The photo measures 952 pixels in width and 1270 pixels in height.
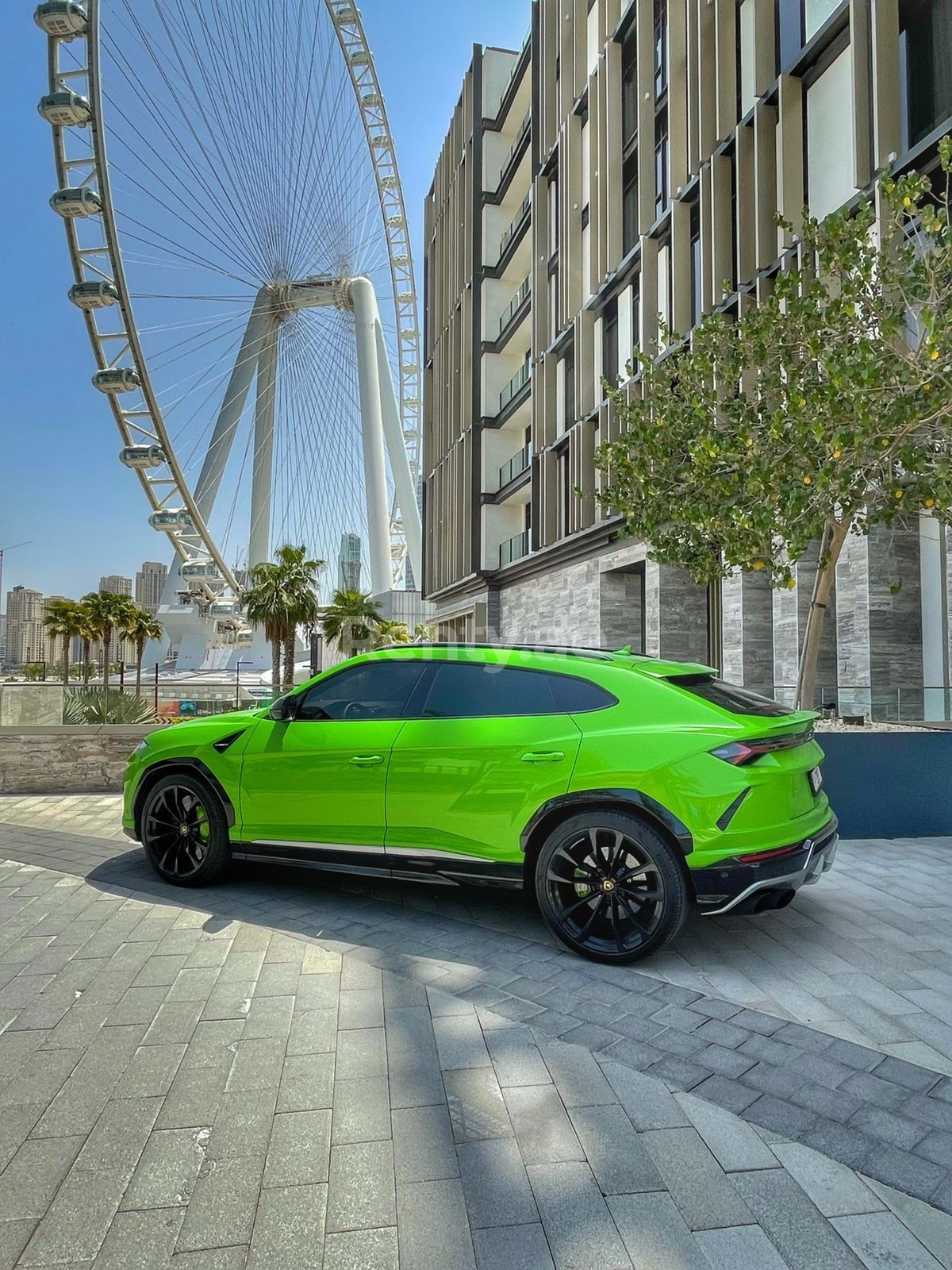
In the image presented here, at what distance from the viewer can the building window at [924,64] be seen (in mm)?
9516

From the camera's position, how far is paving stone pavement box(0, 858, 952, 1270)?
2.00m

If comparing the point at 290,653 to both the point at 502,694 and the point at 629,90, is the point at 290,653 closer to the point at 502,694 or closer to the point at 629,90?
the point at 629,90

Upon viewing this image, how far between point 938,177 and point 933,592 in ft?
16.0

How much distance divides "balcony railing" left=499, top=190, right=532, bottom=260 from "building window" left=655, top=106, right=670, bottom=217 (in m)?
8.51

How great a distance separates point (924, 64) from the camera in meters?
9.91

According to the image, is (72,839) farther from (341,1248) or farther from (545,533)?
(545,533)

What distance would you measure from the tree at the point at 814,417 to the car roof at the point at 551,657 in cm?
245

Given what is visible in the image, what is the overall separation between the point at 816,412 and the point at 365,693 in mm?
4015

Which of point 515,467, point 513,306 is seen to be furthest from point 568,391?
point 513,306

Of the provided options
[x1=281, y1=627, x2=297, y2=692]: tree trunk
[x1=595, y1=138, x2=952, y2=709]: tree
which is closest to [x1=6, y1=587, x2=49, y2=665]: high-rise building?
[x1=281, y1=627, x2=297, y2=692]: tree trunk

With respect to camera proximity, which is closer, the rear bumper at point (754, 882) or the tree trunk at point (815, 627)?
the rear bumper at point (754, 882)

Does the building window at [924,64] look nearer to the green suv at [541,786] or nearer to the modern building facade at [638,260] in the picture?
the modern building facade at [638,260]

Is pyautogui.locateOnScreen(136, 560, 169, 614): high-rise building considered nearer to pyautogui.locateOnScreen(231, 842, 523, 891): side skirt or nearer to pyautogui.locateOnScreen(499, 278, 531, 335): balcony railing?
pyautogui.locateOnScreen(499, 278, 531, 335): balcony railing

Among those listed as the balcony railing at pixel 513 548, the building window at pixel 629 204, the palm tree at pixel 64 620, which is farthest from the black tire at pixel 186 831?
the palm tree at pixel 64 620
